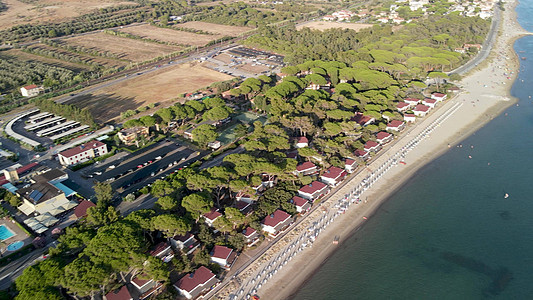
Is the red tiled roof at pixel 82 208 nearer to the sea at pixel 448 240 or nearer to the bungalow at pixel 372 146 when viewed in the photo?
the sea at pixel 448 240

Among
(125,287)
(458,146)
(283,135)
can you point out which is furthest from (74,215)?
(458,146)

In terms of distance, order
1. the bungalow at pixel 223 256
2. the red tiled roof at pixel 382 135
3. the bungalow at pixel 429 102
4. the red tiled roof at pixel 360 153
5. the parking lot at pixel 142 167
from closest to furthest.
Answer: the bungalow at pixel 223 256
the parking lot at pixel 142 167
the red tiled roof at pixel 360 153
the red tiled roof at pixel 382 135
the bungalow at pixel 429 102

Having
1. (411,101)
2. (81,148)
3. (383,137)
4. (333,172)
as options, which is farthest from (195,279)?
(411,101)

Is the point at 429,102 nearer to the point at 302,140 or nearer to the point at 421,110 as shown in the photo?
the point at 421,110

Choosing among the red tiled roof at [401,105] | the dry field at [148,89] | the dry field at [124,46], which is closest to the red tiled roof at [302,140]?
the red tiled roof at [401,105]

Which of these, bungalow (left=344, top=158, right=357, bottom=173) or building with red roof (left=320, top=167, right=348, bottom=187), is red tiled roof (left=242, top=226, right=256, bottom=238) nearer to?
building with red roof (left=320, top=167, right=348, bottom=187)

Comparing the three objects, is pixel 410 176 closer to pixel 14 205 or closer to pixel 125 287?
pixel 125 287

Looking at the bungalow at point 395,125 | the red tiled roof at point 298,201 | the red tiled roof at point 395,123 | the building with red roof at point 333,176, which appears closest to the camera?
the red tiled roof at point 298,201
